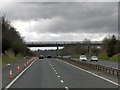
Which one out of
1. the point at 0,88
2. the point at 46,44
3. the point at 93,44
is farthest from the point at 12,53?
the point at 0,88

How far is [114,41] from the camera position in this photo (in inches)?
5369

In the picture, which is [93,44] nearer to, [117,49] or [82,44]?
[82,44]

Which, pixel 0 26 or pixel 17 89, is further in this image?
pixel 0 26

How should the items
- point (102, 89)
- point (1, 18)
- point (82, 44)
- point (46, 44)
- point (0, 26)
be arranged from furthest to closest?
point (82, 44) → point (46, 44) → point (1, 18) → point (0, 26) → point (102, 89)

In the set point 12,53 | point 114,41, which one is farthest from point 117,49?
point 12,53

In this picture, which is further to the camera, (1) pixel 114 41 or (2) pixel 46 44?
(2) pixel 46 44

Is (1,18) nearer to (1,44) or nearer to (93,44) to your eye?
(1,44)

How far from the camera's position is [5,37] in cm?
8238

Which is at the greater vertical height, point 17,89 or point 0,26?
point 0,26

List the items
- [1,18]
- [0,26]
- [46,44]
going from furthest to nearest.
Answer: [46,44] → [1,18] → [0,26]

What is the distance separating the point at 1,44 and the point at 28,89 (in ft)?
205

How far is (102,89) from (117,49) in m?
114

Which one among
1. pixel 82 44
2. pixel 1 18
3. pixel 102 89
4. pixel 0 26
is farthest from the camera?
pixel 82 44

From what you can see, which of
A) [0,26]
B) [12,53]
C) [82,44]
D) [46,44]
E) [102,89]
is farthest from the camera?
[82,44]
